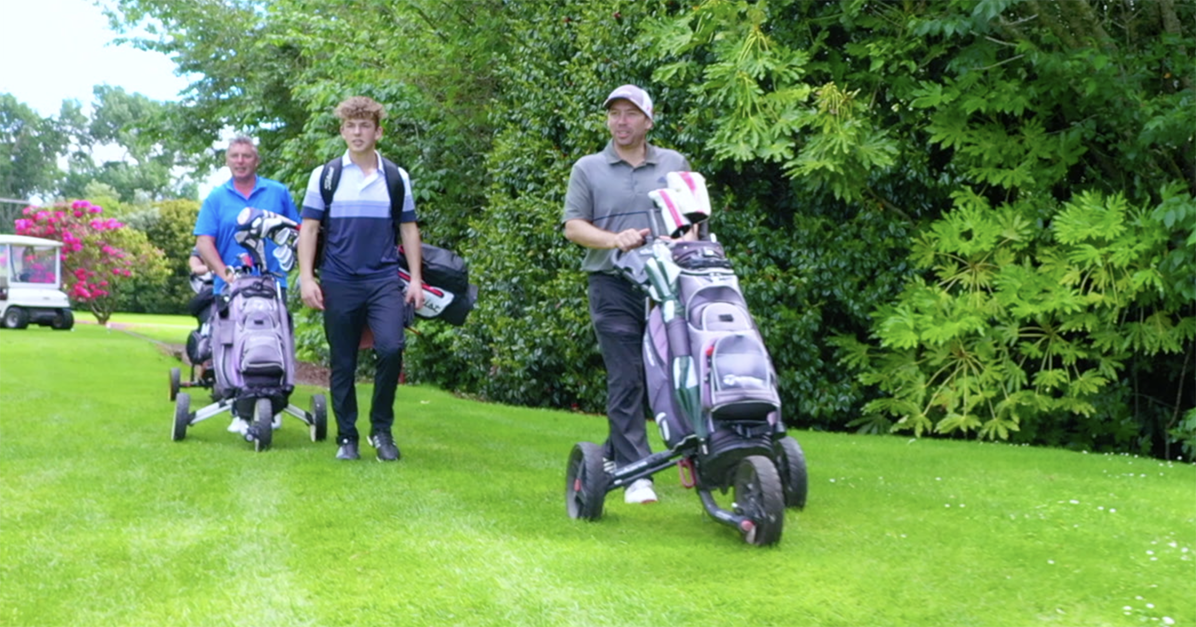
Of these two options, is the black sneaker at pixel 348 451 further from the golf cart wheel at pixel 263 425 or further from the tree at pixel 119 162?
the tree at pixel 119 162

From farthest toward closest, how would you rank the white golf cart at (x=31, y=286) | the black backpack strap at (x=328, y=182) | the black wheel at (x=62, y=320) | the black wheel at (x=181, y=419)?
the black wheel at (x=62, y=320) < the white golf cart at (x=31, y=286) < the black wheel at (x=181, y=419) < the black backpack strap at (x=328, y=182)

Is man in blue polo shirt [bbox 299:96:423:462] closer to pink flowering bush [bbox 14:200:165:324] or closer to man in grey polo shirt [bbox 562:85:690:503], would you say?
man in grey polo shirt [bbox 562:85:690:503]

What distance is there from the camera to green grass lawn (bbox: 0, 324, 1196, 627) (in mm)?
4418

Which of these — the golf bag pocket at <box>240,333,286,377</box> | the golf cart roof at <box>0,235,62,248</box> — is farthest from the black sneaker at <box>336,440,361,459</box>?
the golf cart roof at <box>0,235,62,248</box>

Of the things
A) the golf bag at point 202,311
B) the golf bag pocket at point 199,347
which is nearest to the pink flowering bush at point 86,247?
the golf bag pocket at point 199,347

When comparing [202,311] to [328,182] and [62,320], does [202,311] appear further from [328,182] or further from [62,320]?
[62,320]

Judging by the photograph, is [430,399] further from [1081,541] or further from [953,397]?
[1081,541]

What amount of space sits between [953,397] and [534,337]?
13.0 ft

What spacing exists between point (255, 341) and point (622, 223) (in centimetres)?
287

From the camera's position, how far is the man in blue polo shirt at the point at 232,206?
8.93 metres

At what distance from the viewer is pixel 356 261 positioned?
764 cm

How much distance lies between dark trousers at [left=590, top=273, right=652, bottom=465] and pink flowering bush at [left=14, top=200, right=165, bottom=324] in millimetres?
40261

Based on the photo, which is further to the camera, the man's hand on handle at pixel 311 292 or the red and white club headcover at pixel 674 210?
the man's hand on handle at pixel 311 292

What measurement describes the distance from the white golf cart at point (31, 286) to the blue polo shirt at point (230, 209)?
2926cm
